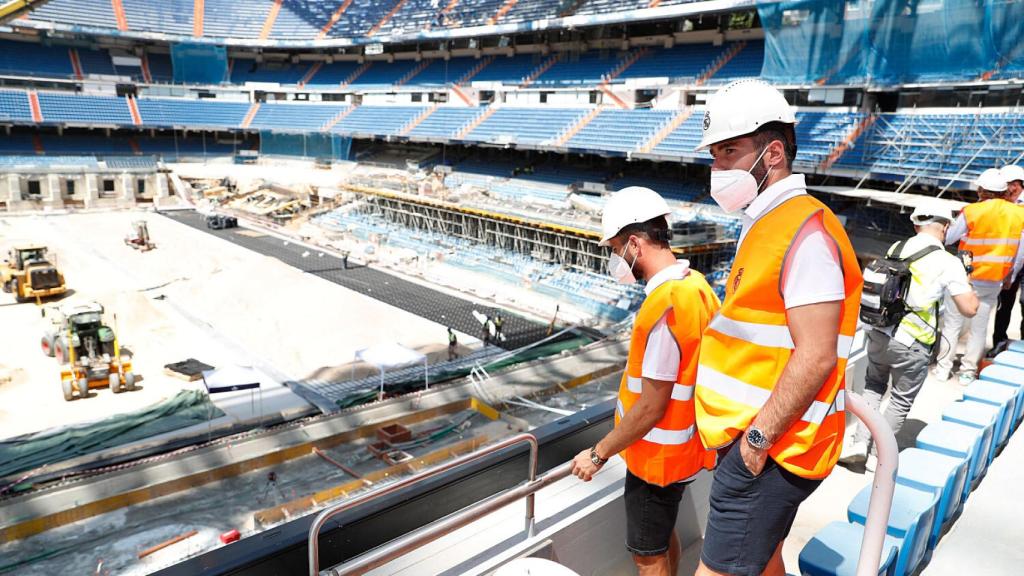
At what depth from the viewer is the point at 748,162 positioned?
1.87 meters

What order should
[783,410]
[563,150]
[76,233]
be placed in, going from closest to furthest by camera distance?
[783,410] < [76,233] < [563,150]

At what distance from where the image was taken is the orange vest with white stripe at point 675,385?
6.98 feet

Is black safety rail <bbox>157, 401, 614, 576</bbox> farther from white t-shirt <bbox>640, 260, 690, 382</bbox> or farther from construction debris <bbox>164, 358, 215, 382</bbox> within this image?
construction debris <bbox>164, 358, 215, 382</bbox>

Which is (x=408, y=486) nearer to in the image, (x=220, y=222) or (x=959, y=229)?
(x=959, y=229)

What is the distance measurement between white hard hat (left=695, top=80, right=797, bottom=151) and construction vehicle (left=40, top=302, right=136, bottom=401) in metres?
11.5

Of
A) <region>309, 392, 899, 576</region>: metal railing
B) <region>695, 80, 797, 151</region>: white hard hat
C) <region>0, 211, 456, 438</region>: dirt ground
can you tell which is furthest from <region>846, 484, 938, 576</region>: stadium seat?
<region>0, 211, 456, 438</region>: dirt ground

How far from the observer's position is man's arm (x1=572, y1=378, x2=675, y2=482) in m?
2.16

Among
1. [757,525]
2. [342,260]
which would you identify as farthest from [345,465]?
[342,260]

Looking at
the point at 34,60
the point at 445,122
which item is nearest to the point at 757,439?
the point at 445,122

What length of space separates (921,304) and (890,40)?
54.6 feet

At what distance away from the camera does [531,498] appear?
8.38 ft

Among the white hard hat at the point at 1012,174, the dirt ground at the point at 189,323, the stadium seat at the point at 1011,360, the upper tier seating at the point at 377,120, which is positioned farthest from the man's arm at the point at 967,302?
the upper tier seating at the point at 377,120

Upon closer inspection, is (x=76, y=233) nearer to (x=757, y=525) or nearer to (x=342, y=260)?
(x=342, y=260)

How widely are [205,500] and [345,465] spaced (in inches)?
66.0
